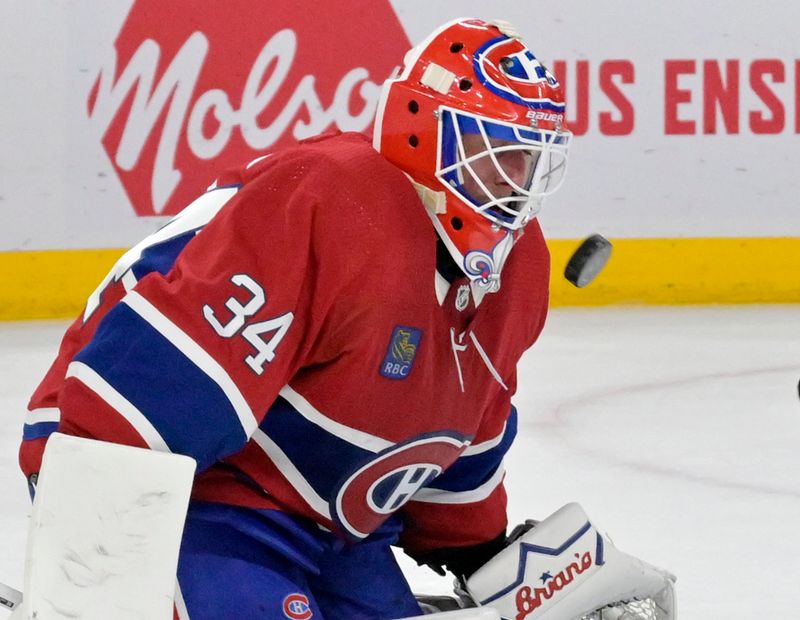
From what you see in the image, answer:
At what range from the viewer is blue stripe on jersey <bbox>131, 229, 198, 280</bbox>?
1.65 meters

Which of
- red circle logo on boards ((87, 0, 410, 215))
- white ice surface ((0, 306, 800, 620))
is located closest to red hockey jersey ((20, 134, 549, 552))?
white ice surface ((0, 306, 800, 620))

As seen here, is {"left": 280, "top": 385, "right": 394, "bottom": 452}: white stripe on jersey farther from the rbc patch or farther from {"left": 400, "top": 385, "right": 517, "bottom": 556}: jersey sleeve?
{"left": 400, "top": 385, "right": 517, "bottom": 556}: jersey sleeve

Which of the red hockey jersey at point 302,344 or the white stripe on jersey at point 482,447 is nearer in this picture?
the red hockey jersey at point 302,344

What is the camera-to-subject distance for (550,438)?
3451mm

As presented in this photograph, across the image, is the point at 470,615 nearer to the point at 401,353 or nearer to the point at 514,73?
the point at 401,353

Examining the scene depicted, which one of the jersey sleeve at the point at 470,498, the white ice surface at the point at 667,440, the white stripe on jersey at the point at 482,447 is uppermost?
the white stripe on jersey at the point at 482,447

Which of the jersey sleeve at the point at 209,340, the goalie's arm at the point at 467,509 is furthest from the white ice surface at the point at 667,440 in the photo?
the jersey sleeve at the point at 209,340

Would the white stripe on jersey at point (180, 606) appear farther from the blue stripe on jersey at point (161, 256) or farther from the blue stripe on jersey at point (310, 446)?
the blue stripe on jersey at point (161, 256)

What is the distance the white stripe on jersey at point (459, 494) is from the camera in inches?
76.9

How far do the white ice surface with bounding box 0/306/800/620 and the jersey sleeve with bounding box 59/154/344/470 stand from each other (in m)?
0.99

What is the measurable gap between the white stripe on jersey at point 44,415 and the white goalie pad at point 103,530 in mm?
230

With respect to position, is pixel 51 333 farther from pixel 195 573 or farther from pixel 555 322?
pixel 195 573

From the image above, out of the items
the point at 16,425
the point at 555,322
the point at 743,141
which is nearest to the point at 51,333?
the point at 16,425

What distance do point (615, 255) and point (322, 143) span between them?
338 cm
